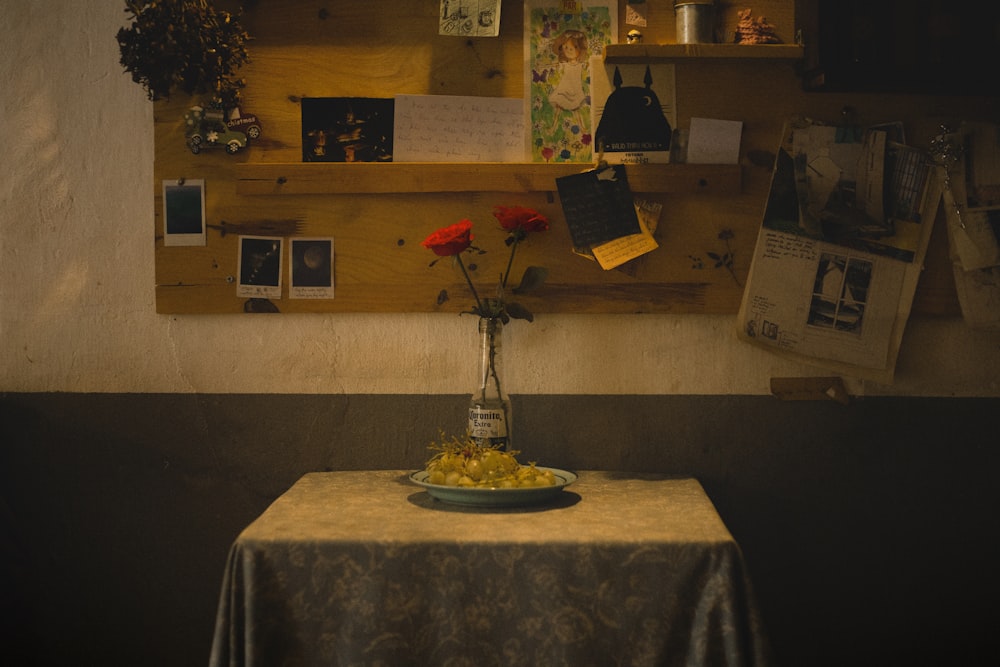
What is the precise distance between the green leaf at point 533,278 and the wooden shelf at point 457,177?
218 mm

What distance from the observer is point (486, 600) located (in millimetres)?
1720

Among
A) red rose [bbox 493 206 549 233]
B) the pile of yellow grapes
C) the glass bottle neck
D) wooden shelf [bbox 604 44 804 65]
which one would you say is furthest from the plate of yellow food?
wooden shelf [bbox 604 44 804 65]

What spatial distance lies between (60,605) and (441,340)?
47.7 inches

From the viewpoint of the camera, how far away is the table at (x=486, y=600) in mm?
1693

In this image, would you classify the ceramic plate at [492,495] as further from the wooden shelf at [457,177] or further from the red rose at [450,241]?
the wooden shelf at [457,177]

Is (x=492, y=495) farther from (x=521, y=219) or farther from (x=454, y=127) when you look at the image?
(x=454, y=127)

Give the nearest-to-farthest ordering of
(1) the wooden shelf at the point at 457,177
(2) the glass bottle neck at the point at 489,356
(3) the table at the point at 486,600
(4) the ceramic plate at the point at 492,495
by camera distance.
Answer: (3) the table at the point at 486,600 < (4) the ceramic plate at the point at 492,495 < (2) the glass bottle neck at the point at 489,356 < (1) the wooden shelf at the point at 457,177

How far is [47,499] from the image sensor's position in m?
2.44

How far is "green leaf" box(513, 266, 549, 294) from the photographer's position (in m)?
2.25

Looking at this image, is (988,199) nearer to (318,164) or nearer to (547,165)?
(547,165)

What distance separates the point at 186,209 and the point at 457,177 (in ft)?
2.30

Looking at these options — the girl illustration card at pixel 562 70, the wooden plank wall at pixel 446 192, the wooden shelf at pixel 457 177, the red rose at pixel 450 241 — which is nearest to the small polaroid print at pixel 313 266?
the wooden plank wall at pixel 446 192

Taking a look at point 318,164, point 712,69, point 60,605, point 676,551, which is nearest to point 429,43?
point 318,164

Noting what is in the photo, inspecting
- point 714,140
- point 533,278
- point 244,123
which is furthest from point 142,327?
point 714,140
